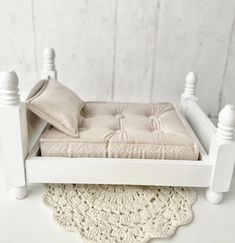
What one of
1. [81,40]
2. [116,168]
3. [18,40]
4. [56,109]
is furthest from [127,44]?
[116,168]

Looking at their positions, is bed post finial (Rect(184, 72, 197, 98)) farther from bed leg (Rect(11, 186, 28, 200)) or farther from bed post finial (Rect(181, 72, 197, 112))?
bed leg (Rect(11, 186, 28, 200))

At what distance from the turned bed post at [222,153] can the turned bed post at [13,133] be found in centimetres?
62

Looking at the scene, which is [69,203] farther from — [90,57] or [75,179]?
[90,57]

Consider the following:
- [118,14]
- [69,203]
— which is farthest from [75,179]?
[118,14]

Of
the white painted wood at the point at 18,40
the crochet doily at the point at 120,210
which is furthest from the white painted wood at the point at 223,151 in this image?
the white painted wood at the point at 18,40

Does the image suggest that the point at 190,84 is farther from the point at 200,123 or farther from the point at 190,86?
the point at 200,123

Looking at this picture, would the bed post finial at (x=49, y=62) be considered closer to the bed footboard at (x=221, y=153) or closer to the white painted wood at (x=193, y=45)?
the white painted wood at (x=193, y=45)

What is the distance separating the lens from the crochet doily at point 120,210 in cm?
91

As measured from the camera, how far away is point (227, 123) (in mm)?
943

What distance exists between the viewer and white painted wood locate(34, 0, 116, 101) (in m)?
1.58

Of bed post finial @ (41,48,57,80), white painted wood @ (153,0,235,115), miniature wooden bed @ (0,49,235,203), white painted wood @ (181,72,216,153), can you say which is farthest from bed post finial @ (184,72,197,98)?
bed post finial @ (41,48,57,80)

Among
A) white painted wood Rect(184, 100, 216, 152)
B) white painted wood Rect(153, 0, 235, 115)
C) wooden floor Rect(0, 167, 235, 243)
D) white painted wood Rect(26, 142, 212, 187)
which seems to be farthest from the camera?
white painted wood Rect(153, 0, 235, 115)

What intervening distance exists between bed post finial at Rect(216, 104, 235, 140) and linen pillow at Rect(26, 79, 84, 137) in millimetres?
479

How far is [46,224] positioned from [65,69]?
98 cm
